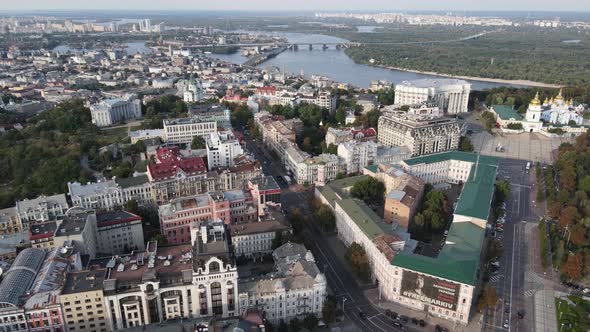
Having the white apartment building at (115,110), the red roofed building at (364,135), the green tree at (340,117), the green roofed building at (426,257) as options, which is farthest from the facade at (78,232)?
the green tree at (340,117)

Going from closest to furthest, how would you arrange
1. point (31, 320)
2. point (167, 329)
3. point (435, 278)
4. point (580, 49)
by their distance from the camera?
1. point (167, 329)
2. point (31, 320)
3. point (435, 278)
4. point (580, 49)

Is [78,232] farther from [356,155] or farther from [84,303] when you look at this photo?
[356,155]

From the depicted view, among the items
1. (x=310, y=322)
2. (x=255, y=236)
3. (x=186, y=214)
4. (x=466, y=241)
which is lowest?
(x=310, y=322)

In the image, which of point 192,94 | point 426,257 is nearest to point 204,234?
point 426,257

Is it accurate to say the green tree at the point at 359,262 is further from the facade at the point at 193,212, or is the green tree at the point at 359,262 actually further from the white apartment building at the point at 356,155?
the white apartment building at the point at 356,155

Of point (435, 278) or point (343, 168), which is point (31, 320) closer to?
point (435, 278)

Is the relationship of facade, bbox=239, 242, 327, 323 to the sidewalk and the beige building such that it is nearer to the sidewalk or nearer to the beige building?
the sidewalk

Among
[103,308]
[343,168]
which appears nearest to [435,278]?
[103,308]
